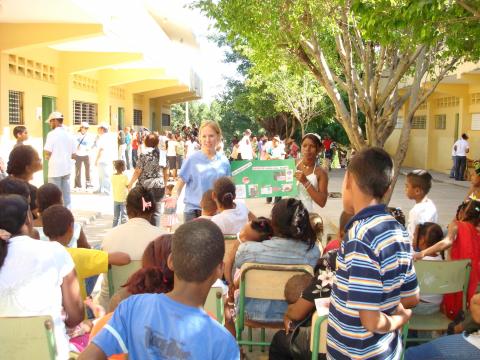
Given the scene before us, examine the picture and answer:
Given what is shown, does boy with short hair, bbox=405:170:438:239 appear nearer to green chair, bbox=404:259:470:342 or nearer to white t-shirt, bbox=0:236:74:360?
green chair, bbox=404:259:470:342

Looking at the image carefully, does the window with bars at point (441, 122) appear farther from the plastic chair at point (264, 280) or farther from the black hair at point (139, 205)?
the plastic chair at point (264, 280)

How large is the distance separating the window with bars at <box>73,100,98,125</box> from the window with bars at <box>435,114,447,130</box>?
1447cm

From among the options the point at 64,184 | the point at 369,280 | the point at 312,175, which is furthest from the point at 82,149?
the point at 369,280

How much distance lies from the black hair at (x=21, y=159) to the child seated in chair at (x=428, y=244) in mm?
3607

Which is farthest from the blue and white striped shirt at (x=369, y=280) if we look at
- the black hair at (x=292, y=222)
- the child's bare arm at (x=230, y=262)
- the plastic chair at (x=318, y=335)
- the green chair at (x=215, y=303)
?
the child's bare arm at (x=230, y=262)

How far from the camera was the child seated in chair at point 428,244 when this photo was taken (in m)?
4.30

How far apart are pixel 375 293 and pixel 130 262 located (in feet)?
6.35

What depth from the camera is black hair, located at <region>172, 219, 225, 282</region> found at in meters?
1.91

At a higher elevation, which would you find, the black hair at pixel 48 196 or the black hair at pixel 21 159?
the black hair at pixel 21 159

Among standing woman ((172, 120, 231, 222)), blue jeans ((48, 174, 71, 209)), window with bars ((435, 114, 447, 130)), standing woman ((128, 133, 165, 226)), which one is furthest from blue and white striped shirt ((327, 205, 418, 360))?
window with bars ((435, 114, 447, 130))

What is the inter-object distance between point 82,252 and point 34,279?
2.33ft

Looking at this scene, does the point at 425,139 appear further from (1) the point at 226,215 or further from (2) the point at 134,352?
(2) the point at 134,352

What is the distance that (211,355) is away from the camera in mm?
1843

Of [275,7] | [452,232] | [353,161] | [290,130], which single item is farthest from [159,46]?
[290,130]
